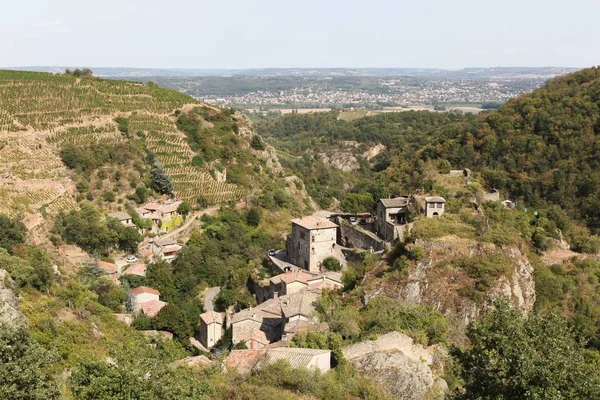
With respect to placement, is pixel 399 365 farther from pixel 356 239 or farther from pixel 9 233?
pixel 9 233

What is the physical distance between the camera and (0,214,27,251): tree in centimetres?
3597

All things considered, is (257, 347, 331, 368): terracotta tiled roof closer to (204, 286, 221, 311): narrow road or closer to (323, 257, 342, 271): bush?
(323, 257, 342, 271): bush

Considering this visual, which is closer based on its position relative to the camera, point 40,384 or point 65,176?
point 40,384

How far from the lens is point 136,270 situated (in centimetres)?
4131

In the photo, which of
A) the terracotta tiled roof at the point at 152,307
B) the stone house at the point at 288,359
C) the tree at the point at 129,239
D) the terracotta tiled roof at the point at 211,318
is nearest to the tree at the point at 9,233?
the tree at the point at 129,239

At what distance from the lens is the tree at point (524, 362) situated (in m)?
13.3

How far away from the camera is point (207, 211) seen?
52.3 meters

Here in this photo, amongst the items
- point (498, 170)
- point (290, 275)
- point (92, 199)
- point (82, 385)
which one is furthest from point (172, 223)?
point (82, 385)

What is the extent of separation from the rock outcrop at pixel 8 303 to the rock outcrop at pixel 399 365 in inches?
502

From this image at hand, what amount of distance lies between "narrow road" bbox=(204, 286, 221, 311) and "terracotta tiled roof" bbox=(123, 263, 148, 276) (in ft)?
15.8

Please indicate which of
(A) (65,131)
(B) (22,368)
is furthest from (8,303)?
(A) (65,131)

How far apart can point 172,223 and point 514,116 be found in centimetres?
3793

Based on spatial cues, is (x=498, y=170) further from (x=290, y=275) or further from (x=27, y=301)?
(x=27, y=301)

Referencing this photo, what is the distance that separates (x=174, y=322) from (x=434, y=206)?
57.8 ft
